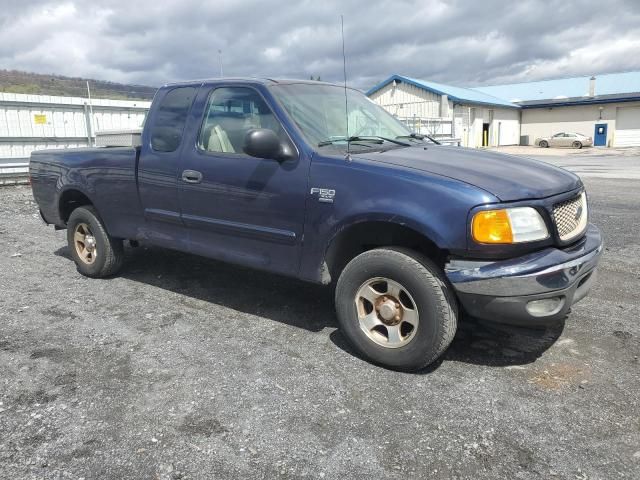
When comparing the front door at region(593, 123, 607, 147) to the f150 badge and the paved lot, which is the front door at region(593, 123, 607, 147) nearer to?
the paved lot

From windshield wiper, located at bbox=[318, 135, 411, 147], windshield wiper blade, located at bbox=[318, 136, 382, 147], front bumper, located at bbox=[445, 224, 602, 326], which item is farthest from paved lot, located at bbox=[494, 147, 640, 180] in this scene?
front bumper, located at bbox=[445, 224, 602, 326]

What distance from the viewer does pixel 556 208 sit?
3.16m

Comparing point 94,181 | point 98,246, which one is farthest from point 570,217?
point 98,246

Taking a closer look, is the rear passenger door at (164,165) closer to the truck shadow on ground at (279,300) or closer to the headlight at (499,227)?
the truck shadow on ground at (279,300)

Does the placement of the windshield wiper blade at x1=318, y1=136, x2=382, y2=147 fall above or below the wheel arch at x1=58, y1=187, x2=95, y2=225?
above

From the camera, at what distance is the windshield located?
3.84 m

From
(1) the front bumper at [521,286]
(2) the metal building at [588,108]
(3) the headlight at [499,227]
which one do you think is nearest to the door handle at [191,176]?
(1) the front bumper at [521,286]

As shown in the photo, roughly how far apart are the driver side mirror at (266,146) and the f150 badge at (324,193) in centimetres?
34

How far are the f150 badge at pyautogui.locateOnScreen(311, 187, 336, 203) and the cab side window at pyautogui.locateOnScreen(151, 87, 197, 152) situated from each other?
1.53m

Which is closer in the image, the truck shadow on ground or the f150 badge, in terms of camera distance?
the f150 badge

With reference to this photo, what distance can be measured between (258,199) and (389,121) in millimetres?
1516

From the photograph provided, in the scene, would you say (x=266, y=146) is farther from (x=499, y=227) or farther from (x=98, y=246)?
(x=98, y=246)

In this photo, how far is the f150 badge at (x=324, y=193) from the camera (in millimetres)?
3444

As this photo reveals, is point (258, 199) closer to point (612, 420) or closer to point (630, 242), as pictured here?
point (612, 420)
